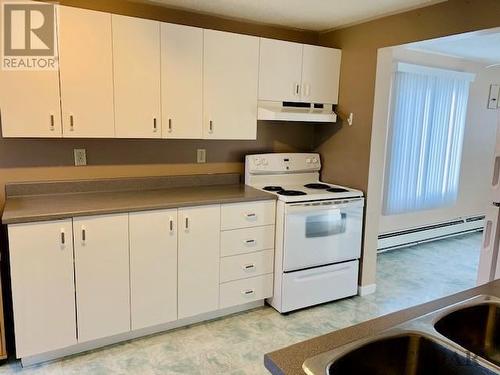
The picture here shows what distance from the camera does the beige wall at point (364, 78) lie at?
272 centimetres

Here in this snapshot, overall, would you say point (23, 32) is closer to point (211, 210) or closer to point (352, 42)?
point (211, 210)

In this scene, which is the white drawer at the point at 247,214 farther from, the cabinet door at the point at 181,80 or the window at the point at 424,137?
the window at the point at 424,137

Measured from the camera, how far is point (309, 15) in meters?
3.14

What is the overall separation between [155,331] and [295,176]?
180 cm

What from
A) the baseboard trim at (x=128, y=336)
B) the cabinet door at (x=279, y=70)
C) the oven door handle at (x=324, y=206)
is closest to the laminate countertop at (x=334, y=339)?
the oven door handle at (x=324, y=206)

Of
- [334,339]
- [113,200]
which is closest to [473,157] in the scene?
[113,200]

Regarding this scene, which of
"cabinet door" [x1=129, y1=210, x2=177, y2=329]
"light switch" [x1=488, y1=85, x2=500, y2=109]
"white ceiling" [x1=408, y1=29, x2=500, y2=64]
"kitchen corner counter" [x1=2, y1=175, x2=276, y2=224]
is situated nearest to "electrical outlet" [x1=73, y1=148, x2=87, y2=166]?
"kitchen corner counter" [x1=2, y1=175, x2=276, y2=224]

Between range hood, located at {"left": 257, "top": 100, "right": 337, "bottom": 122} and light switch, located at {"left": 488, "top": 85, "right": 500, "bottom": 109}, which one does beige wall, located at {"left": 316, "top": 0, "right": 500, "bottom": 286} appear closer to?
range hood, located at {"left": 257, "top": 100, "right": 337, "bottom": 122}

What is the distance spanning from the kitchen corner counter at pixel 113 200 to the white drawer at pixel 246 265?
17.6 inches

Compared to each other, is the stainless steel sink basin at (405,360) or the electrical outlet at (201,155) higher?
the electrical outlet at (201,155)

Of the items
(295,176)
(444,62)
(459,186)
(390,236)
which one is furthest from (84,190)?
(459,186)

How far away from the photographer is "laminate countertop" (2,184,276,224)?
230cm

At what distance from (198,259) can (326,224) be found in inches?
42.1

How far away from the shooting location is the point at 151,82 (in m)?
2.75
